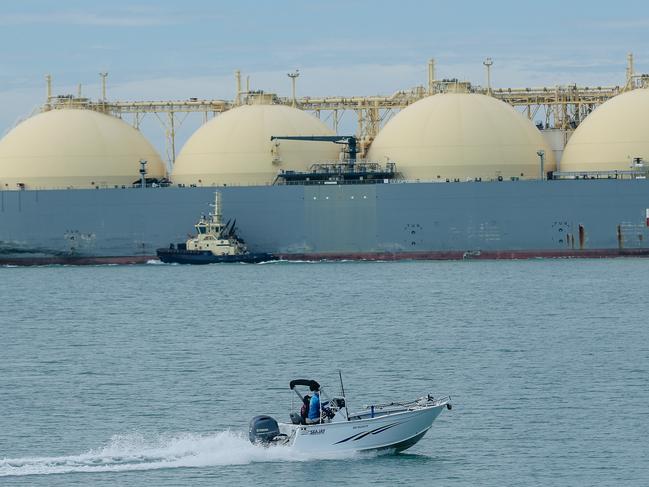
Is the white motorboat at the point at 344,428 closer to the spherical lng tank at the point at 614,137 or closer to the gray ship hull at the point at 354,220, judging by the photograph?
the gray ship hull at the point at 354,220

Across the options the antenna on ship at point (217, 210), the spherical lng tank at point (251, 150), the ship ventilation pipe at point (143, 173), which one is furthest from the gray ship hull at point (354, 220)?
the spherical lng tank at point (251, 150)

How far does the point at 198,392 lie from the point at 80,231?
48.6 m

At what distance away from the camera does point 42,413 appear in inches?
1500

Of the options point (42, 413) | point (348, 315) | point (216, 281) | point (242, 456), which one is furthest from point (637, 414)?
point (216, 281)

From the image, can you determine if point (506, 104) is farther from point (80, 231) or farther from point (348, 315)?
point (348, 315)

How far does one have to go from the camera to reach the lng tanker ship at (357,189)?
84062mm

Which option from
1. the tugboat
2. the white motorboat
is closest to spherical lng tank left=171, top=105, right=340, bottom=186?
the tugboat

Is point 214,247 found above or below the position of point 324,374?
above

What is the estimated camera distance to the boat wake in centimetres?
3198

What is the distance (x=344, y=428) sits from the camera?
3259 centimetres

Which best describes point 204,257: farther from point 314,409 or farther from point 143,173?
point 314,409

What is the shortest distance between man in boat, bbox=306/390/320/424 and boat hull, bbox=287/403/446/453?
12cm

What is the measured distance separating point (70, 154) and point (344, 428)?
60.2 meters

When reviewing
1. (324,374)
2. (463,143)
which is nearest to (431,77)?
(463,143)
